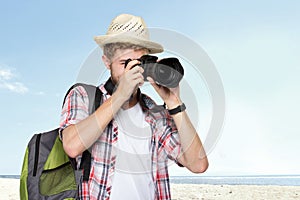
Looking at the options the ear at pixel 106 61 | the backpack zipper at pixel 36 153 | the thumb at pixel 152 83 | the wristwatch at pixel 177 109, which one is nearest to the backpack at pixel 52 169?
the backpack zipper at pixel 36 153

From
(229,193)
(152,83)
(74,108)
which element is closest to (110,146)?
(74,108)

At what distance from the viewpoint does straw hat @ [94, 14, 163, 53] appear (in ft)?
5.85

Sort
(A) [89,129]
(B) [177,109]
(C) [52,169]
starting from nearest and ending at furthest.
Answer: (A) [89,129]
(C) [52,169]
(B) [177,109]

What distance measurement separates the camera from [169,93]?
6.12ft

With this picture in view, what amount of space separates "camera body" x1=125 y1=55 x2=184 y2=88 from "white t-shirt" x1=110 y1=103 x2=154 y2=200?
21cm

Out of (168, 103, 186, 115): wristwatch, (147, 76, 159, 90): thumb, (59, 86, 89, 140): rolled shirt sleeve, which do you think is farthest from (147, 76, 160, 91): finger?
(59, 86, 89, 140): rolled shirt sleeve

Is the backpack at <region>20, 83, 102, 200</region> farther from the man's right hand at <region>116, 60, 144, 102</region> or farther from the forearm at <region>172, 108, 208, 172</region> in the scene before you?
the forearm at <region>172, 108, 208, 172</region>

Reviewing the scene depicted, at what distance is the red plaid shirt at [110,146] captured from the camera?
1695mm

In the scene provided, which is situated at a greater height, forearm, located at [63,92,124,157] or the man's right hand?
the man's right hand

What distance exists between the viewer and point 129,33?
1.80 metres

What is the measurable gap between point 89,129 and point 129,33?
0.47m

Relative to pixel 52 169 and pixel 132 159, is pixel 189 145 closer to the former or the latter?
pixel 132 159

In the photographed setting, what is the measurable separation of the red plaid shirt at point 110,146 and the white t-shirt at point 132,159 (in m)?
0.02

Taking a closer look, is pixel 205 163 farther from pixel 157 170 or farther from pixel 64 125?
pixel 64 125
